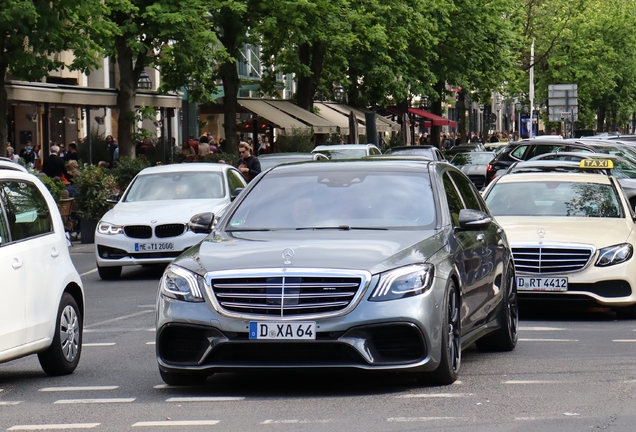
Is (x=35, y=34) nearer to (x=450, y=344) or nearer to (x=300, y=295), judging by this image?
(x=450, y=344)

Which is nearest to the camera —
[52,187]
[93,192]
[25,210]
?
[25,210]

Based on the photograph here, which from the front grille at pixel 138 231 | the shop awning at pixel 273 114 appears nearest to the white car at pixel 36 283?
the front grille at pixel 138 231

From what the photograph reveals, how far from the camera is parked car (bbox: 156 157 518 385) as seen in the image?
785 cm

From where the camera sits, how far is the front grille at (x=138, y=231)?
59.3 ft

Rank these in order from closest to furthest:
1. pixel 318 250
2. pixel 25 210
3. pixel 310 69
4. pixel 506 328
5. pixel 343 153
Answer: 1. pixel 318 250
2. pixel 25 210
3. pixel 506 328
4. pixel 343 153
5. pixel 310 69

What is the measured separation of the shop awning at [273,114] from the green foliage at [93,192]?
58.4 ft

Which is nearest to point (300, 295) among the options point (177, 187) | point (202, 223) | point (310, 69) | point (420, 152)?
point (202, 223)

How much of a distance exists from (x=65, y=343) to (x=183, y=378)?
1.45 meters

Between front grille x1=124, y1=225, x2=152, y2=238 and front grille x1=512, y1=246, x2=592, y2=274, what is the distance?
6775 millimetres

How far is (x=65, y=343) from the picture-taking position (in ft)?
31.5

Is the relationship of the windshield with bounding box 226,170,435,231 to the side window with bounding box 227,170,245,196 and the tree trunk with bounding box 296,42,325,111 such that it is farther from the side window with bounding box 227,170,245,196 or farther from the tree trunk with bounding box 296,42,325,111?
the tree trunk with bounding box 296,42,325,111

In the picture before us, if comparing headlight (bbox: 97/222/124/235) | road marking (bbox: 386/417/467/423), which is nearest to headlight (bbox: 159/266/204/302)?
road marking (bbox: 386/417/467/423)

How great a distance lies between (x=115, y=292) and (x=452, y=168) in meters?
7.45

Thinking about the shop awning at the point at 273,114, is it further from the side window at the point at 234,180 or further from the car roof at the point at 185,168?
the car roof at the point at 185,168
